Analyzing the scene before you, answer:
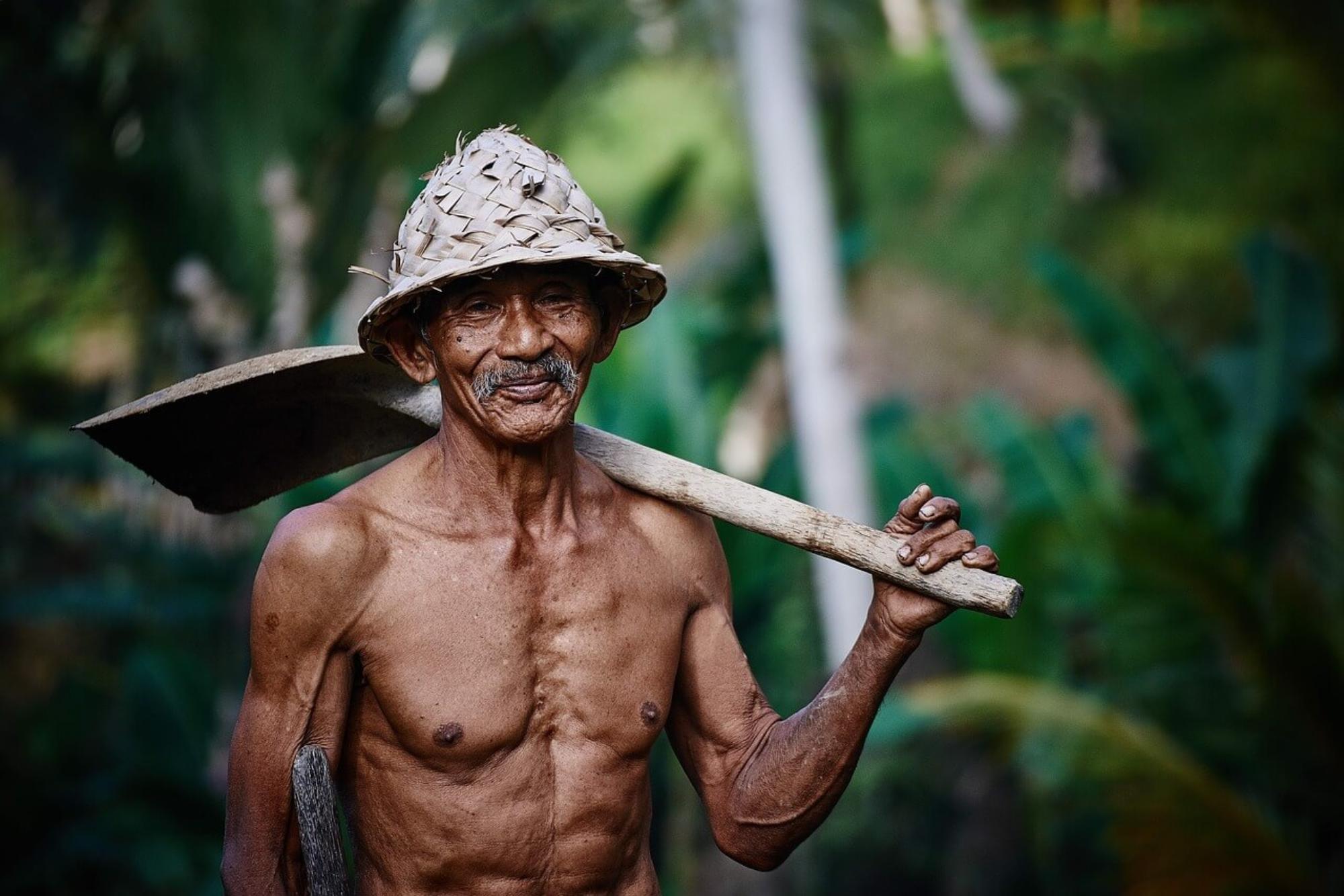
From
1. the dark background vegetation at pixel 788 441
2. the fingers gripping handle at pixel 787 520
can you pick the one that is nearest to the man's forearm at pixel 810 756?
the fingers gripping handle at pixel 787 520

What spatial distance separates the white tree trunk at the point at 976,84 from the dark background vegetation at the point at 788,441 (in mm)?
1118

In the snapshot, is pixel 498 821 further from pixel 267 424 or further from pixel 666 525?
pixel 267 424

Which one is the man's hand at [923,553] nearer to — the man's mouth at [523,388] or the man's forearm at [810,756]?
the man's forearm at [810,756]

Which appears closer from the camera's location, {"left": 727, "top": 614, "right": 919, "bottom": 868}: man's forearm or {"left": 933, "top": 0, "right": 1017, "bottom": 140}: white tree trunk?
{"left": 727, "top": 614, "right": 919, "bottom": 868}: man's forearm

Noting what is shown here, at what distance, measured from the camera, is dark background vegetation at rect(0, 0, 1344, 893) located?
6.74 metres

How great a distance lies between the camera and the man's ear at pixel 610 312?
2.84 m

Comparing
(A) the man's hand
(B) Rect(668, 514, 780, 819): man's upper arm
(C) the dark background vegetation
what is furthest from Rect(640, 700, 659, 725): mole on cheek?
(C) the dark background vegetation

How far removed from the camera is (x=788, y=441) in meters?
8.97

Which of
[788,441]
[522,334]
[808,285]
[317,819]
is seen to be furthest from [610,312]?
[788,441]

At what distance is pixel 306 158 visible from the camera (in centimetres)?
863

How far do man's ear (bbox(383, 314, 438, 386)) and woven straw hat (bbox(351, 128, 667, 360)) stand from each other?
0.02 metres

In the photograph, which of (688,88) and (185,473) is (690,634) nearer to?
(185,473)

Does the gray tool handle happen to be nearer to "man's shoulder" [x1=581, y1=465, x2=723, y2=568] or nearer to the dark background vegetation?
"man's shoulder" [x1=581, y1=465, x2=723, y2=568]

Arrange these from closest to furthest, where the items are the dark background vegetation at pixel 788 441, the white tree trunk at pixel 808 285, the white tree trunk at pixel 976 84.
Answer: the dark background vegetation at pixel 788 441 → the white tree trunk at pixel 808 285 → the white tree trunk at pixel 976 84
